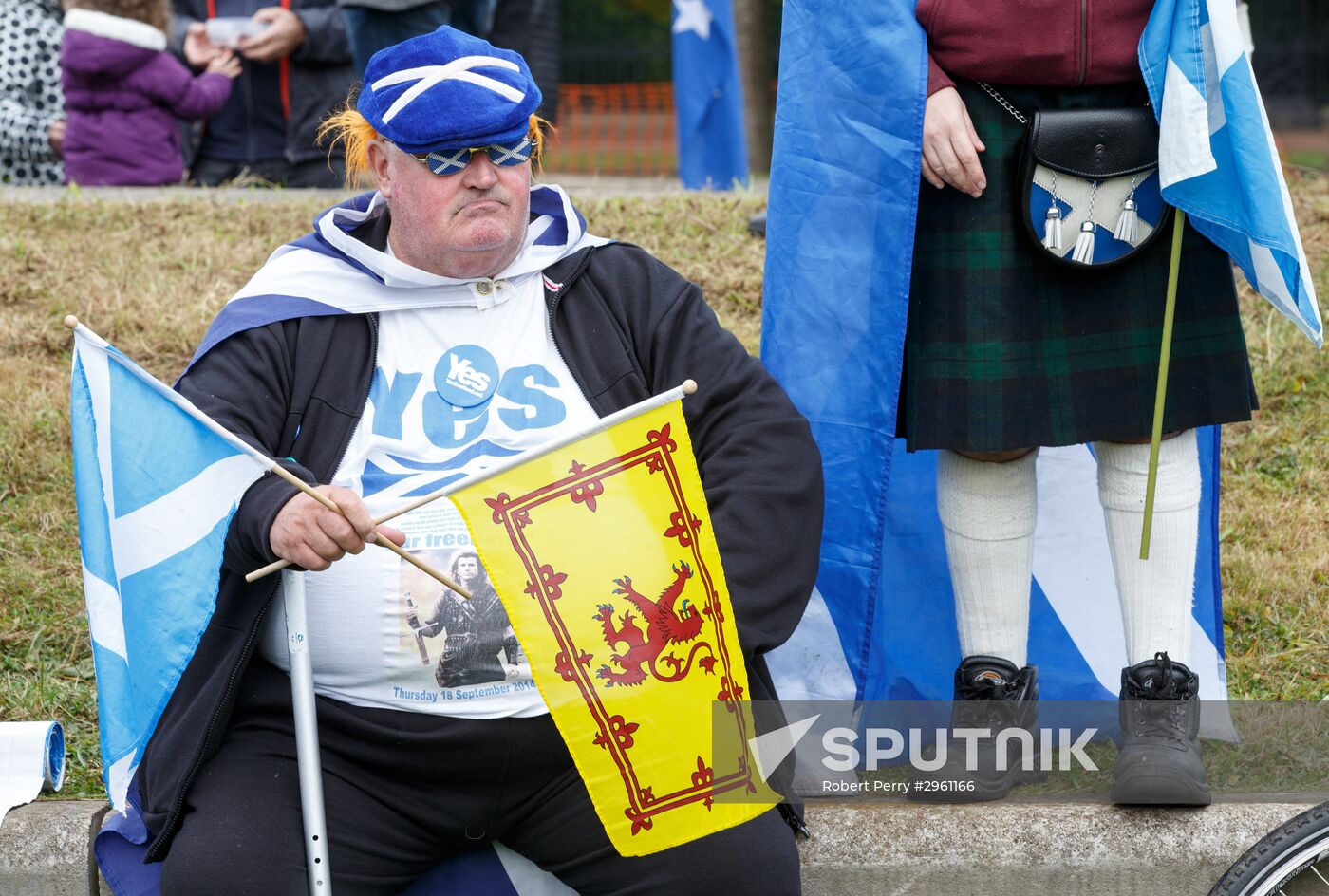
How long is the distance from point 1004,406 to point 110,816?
1.71 metres

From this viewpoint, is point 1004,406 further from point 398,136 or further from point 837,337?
point 398,136

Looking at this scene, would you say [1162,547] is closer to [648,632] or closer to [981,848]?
[981,848]

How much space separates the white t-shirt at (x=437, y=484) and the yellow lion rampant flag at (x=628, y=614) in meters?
0.23

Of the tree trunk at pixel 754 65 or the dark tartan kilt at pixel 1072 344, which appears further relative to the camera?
the tree trunk at pixel 754 65

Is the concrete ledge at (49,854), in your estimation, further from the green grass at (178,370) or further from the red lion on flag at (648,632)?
the red lion on flag at (648,632)

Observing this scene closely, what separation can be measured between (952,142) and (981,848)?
4.11 feet

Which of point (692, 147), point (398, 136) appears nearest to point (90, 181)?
point (692, 147)

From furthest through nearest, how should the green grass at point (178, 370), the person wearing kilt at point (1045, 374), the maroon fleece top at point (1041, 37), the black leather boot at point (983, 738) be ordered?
1. the green grass at point (178, 370)
2. the black leather boot at point (983, 738)
3. the person wearing kilt at point (1045, 374)
4. the maroon fleece top at point (1041, 37)

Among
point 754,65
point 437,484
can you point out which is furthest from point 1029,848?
point 754,65

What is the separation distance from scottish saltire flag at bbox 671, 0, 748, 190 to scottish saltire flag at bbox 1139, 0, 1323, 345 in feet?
18.0

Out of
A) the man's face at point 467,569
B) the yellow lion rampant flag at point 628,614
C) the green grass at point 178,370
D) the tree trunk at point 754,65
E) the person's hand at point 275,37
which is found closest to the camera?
the yellow lion rampant flag at point 628,614

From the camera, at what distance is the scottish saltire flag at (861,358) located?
3.15m

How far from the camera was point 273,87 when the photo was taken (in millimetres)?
7176

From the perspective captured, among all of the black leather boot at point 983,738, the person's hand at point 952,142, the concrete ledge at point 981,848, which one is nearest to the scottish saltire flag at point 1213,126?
the person's hand at point 952,142
